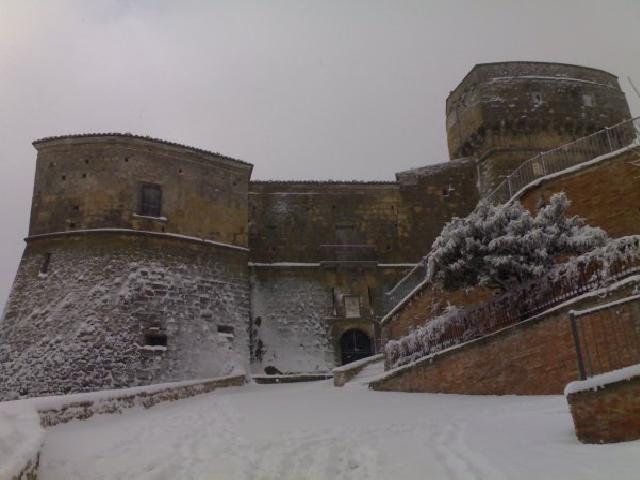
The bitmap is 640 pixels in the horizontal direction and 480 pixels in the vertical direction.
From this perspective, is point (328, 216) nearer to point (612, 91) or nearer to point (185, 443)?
point (612, 91)

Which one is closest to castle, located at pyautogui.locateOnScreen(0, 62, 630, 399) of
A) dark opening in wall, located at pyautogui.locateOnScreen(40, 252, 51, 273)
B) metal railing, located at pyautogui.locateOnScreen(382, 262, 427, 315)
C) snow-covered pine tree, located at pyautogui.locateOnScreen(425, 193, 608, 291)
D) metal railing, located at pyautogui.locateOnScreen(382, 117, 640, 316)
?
dark opening in wall, located at pyautogui.locateOnScreen(40, 252, 51, 273)

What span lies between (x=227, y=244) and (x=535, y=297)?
14.1 meters

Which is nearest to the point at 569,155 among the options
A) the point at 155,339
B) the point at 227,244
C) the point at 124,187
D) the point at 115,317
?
the point at 227,244

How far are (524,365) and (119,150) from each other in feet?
55.7

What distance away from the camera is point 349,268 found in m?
25.2

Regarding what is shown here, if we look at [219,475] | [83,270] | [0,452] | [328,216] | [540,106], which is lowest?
[219,475]

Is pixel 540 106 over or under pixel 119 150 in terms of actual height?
over

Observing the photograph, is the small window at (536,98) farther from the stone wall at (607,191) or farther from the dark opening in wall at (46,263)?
the dark opening in wall at (46,263)

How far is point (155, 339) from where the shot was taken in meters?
19.6

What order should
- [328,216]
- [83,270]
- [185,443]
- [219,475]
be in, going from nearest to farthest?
[219,475]
[185,443]
[83,270]
[328,216]

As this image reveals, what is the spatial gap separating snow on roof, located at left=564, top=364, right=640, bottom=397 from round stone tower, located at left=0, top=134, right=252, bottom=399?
1558 centimetres

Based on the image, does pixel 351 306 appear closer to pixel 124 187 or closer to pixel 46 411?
pixel 124 187

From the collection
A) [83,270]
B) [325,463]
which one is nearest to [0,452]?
[325,463]

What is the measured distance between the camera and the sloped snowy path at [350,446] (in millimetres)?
5055
